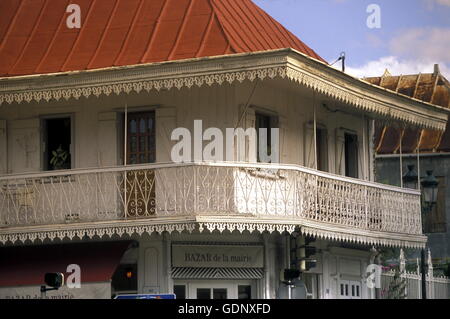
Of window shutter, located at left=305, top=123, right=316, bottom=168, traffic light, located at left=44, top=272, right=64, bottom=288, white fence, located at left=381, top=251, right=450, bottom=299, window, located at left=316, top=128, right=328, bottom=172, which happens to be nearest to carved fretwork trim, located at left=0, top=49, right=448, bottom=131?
window shutter, located at left=305, top=123, right=316, bottom=168

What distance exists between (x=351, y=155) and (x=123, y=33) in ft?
21.9

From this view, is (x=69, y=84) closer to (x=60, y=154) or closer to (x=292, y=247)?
(x=60, y=154)

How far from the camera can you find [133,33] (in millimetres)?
28891

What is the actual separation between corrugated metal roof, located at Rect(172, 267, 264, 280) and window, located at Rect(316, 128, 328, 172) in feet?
12.8

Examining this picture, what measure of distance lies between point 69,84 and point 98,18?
307 centimetres

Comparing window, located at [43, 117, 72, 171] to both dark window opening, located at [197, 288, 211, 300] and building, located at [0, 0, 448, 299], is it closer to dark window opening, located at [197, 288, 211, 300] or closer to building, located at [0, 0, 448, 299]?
building, located at [0, 0, 448, 299]

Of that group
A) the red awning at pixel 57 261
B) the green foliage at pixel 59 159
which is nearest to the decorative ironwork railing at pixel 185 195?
the red awning at pixel 57 261

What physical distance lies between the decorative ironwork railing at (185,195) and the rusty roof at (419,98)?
20.7m

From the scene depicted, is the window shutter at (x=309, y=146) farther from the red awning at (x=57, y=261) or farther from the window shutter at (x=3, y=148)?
the window shutter at (x=3, y=148)

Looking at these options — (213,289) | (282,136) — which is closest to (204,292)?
(213,289)

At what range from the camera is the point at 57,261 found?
92.6ft

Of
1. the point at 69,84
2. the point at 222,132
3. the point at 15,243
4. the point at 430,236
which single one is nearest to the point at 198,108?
the point at 222,132

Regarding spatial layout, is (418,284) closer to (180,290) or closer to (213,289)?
(213,289)

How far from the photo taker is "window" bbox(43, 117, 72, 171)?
29.3m
